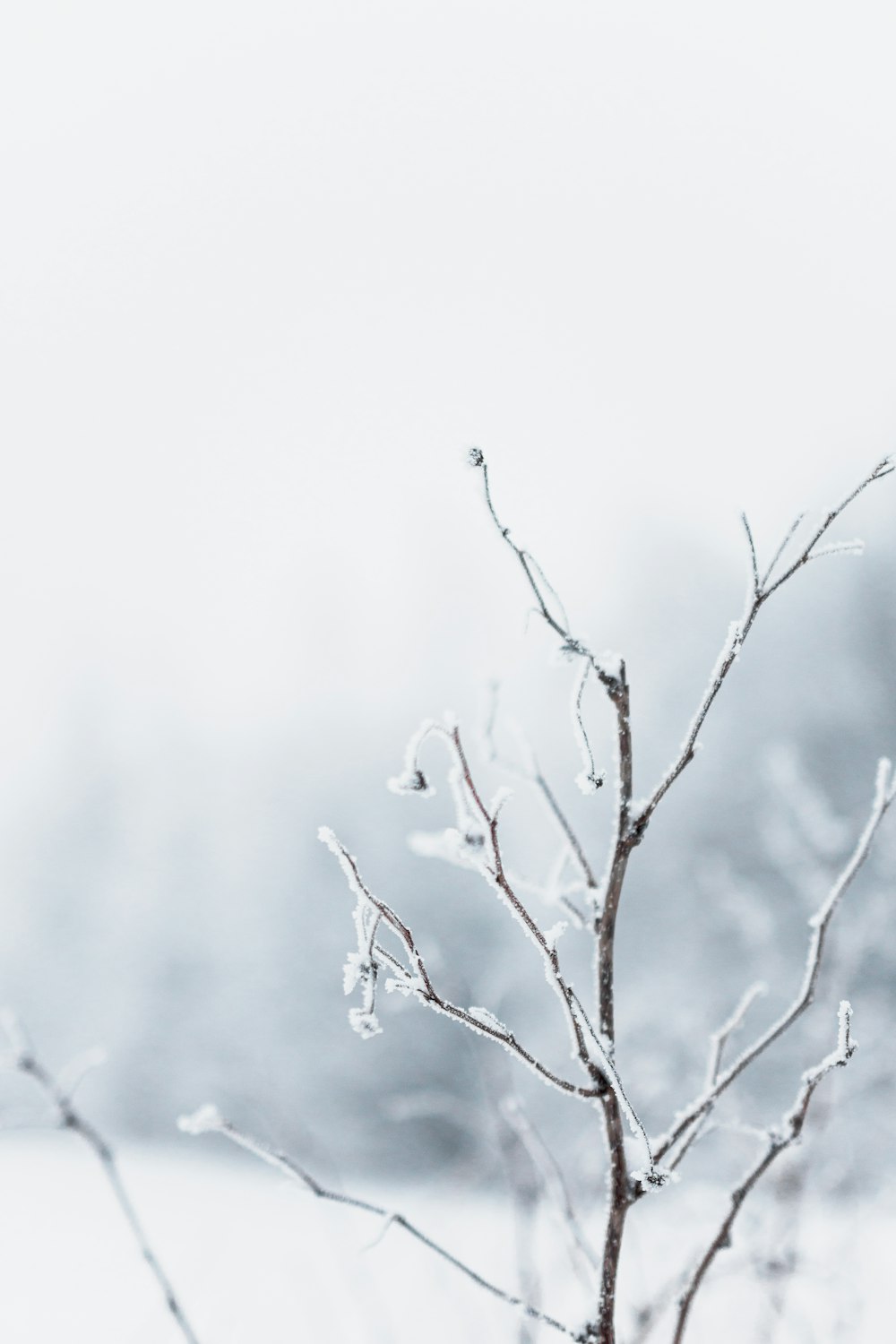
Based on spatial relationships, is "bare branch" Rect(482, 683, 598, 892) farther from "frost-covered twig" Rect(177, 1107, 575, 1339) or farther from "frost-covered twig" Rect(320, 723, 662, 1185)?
"frost-covered twig" Rect(177, 1107, 575, 1339)

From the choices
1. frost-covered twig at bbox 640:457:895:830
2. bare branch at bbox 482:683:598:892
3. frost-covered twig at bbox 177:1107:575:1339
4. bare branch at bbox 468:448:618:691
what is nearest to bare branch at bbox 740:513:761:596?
frost-covered twig at bbox 640:457:895:830

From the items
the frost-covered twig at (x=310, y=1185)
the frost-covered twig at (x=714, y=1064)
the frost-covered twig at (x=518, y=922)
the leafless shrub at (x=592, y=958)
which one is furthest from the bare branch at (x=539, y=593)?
the frost-covered twig at (x=310, y=1185)

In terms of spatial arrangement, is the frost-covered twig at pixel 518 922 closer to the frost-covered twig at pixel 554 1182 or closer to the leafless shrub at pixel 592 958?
the leafless shrub at pixel 592 958

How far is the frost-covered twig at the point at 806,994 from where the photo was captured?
0.71m

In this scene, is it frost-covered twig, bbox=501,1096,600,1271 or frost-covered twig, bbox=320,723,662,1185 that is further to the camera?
frost-covered twig, bbox=501,1096,600,1271

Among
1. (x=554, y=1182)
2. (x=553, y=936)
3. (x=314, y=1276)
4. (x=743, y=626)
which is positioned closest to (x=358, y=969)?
(x=553, y=936)

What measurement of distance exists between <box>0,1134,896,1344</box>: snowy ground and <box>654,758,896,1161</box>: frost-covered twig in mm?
299

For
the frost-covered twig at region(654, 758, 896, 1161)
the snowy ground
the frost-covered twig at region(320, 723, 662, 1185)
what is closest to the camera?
the frost-covered twig at region(320, 723, 662, 1185)

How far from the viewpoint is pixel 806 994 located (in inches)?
30.8

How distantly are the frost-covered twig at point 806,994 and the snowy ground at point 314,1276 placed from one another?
0.98 ft

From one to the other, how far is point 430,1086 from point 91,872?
262 inches

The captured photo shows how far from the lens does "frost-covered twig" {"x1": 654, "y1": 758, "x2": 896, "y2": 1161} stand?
714 millimetres

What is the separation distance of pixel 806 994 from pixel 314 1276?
100 inches

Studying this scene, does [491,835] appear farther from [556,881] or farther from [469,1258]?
[469,1258]
